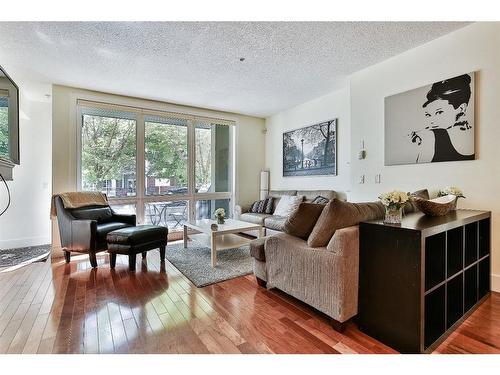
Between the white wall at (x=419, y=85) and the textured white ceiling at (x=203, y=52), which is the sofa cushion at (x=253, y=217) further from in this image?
the textured white ceiling at (x=203, y=52)

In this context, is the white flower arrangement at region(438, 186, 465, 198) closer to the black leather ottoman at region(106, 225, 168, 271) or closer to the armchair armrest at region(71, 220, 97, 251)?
the black leather ottoman at region(106, 225, 168, 271)

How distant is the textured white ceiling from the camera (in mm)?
2354

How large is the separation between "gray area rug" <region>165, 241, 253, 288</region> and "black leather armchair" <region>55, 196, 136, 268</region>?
2.88 feet

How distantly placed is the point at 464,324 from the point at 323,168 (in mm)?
2956

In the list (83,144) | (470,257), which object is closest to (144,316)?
(470,257)

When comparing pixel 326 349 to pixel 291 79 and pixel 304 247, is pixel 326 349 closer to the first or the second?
pixel 304 247

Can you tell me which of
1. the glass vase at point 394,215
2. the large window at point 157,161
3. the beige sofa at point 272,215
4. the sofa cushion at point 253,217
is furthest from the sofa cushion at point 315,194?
the glass vase at point 394,215

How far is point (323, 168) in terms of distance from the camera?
14.5ft

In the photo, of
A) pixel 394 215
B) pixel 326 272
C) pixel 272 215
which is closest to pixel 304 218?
pixel 326 272

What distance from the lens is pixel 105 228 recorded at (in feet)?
10.6

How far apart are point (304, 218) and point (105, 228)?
8.82ft

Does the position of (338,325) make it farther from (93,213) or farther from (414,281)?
(93,213)

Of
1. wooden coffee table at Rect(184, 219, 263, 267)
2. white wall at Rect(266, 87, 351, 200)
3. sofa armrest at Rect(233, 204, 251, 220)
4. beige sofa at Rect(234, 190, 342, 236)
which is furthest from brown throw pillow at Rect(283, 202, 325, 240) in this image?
sofa armrest at Rect(233, 204, 251, 220)

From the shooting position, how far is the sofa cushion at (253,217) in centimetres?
429
